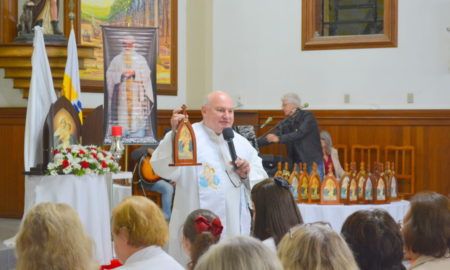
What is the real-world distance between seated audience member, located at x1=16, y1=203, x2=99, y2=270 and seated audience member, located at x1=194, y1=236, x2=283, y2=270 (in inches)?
38.0

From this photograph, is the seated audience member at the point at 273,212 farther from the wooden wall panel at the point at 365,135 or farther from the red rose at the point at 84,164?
the wooden wall panel at the point at 365,135

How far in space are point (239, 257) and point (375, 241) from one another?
1.26 m

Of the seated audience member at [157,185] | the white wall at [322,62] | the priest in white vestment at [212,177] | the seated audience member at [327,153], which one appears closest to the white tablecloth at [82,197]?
the priest in white vestment at [212,177]

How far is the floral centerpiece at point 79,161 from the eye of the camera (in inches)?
268

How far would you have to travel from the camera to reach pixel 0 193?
11.0 m

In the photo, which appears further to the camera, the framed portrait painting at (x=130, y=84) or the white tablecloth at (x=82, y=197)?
the framed portrait painting at (x=130, y=84)

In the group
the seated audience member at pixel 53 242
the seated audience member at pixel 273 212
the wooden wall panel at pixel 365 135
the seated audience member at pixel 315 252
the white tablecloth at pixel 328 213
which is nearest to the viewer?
the seated audience member at pixel 315 252

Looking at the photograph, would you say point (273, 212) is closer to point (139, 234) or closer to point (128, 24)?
point (139, 234)

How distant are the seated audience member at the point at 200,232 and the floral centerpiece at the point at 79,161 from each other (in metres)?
2.94

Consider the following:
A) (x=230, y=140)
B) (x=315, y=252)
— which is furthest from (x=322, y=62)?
(x=315, y=252)

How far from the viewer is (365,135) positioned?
12.4 meters

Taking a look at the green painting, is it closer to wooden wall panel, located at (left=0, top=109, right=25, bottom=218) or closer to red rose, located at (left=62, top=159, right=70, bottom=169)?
wooden wall panel, located at (left=0, top=109, right=25, bottom=218)

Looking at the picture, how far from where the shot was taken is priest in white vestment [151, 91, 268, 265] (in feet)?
19.0

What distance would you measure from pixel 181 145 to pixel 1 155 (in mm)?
6011
